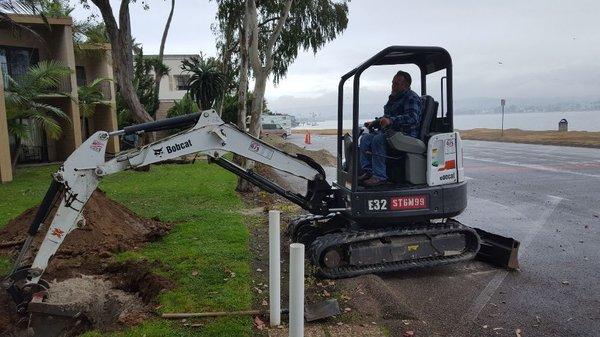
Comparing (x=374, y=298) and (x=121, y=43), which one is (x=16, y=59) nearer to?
(x=121, y=43)

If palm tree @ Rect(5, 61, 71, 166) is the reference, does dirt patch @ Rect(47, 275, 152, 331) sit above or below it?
below

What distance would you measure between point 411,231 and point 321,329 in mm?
2308

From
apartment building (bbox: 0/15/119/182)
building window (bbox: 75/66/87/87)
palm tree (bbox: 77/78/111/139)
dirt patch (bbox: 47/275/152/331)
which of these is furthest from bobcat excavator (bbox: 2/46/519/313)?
building window (bbox: 75/66/87/87)

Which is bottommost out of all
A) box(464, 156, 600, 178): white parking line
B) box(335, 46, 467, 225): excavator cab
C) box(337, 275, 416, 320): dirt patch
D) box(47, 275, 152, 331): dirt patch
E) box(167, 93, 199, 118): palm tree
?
box(464, 156, 600, 178): white parking line

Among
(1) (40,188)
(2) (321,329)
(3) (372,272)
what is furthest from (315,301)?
(1) (40,188)

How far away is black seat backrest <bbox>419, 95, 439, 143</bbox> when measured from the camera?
269 inches

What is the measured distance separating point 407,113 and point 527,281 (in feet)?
8.91

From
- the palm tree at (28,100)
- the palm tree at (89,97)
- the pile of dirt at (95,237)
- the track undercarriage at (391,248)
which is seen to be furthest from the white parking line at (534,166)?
the palm tree at (89,97)

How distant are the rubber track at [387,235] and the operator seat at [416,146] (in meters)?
0.71

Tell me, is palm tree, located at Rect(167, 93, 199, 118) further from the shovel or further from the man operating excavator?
the shovel

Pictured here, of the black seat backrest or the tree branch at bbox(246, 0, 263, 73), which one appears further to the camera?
the tree branch at bbox(246, 0, 263, 73)

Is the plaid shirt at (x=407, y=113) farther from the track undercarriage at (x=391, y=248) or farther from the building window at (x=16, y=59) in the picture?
the building window at (x=16, y=59)

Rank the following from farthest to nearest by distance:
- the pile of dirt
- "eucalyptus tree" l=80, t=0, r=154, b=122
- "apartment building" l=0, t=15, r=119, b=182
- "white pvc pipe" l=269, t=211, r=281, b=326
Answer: "apartment building" l=0, t=15, r=119, b=182
"eucalyptus tree" l=80, t=0, r=154, b=122
the pile of dirt
"white pvc pipe" l=269, t=211, r=281, b=326

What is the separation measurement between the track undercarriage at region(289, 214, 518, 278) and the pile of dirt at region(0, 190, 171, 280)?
3102 millimetres
